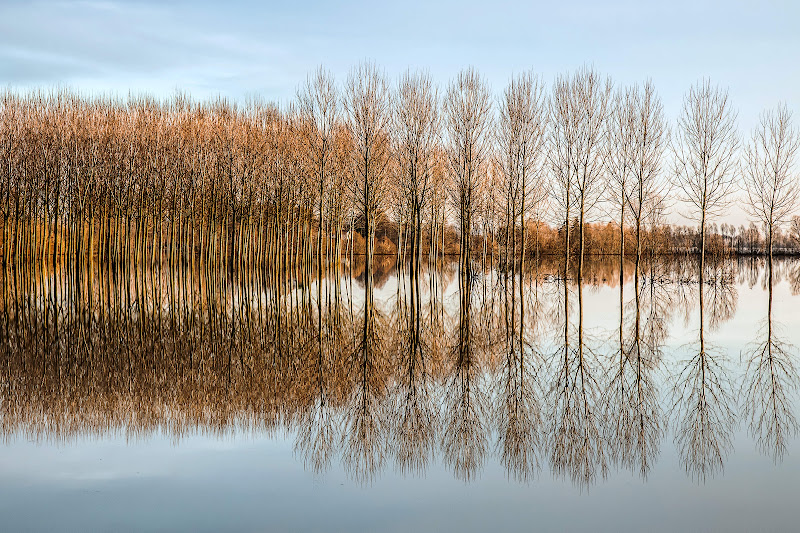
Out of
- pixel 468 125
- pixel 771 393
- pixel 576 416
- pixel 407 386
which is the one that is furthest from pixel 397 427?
pixel 468 125

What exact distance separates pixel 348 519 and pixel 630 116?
91.3 ft

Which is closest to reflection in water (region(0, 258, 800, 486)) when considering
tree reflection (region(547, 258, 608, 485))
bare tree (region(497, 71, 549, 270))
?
tree reflection (region(547, 258, 608, 485))

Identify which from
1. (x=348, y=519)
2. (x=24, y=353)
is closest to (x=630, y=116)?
(x=24, y=353)

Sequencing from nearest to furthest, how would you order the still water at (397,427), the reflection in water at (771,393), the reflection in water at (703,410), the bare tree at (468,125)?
the still water at (397,427) → the reflection in water at (703,410) → the reflection in water at (771,393) → the bare tree at (468,125)

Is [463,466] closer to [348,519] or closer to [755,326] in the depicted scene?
[348,519]

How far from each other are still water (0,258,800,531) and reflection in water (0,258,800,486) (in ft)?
0.11

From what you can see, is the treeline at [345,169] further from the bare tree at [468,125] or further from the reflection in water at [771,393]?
the reflection in water at [771,393]

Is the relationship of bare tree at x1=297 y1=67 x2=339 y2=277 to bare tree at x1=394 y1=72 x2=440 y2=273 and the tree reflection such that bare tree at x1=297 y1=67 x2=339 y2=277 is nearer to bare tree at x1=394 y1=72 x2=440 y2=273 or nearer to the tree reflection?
bare tree at x1=394 y1=72 x2=440 y2=273

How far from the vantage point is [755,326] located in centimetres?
1251

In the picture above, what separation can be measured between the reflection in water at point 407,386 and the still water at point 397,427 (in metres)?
0.03

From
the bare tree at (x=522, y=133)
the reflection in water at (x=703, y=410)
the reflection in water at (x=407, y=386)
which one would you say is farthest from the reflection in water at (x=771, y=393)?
the bare tree at (x=522, y=133)

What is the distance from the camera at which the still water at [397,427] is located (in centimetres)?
416

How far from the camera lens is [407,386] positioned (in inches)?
288

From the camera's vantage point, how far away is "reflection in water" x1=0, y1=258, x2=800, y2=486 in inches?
210
